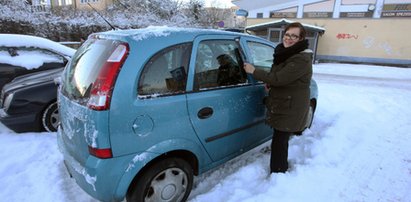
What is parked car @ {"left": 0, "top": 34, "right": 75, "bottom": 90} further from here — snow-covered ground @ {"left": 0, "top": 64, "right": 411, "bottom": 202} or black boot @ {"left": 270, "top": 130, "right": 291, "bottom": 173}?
black boot @ {"left": 270, "top": 130, "right": 291, "bottom": 173}

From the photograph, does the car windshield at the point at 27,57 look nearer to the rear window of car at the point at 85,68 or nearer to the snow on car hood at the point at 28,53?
the snow on car hood at the point at 28,53

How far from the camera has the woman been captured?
256cm

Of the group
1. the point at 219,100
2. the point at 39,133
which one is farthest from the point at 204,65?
the point at 39,133

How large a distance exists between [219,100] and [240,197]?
0.99 meters

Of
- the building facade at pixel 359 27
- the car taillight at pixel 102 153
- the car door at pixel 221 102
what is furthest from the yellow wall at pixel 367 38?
the car taillight at pixel 102 153

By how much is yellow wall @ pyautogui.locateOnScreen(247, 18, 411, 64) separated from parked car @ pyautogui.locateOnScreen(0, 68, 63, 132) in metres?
18.8

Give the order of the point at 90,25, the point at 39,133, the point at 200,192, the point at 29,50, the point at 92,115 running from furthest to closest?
the point at 90,25 < the point at 29,50 < the point at 39,133 < the point at 200,192 < the point at 92,115

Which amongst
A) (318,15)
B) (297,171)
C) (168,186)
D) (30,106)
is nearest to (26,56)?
(30,106)

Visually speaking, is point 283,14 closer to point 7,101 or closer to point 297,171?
point 297,171

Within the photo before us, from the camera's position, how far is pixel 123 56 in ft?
6.55

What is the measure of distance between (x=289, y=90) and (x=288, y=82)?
0.13 meters

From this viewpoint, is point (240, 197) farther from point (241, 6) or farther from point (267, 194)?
point (241, 6)

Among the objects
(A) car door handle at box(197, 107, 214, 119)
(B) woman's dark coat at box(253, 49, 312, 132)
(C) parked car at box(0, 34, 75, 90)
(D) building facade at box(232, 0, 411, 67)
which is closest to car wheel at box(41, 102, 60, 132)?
(C) parked car at box(0, 34, 75, 90)

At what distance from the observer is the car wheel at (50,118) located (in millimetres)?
3971
